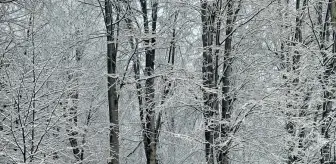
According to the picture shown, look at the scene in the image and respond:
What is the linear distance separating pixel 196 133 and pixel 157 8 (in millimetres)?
5128

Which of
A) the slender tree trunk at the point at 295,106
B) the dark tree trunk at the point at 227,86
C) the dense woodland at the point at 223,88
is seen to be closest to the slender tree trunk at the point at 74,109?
the dense woodland at the point at 223,88

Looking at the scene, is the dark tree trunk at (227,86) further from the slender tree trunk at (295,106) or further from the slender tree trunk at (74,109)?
the slender tree trunk at (74,109)

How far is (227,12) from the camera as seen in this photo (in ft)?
26.7

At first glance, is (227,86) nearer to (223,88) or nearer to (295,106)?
(223,88)

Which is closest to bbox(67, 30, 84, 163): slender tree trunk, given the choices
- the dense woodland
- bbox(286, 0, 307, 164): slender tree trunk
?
the dense woodland

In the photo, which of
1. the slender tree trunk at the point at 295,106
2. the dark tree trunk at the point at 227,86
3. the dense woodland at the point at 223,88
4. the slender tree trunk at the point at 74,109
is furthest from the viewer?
the slender tree trunk at the point at 74,109

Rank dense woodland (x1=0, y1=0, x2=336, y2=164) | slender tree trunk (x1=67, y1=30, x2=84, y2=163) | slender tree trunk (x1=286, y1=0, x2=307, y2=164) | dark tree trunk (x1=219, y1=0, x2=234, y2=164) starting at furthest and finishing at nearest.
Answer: slender tree trunk (x1=67, y1=30, x2=84, y2=163) < dark tree trunk (x1=219, y1=0, x2=234, y2=164) < slender tree trunk (x1=286, y1=0, x2=307, y2=164) < dense woodland (x1=0, y1=0, x2=336, y2=164)

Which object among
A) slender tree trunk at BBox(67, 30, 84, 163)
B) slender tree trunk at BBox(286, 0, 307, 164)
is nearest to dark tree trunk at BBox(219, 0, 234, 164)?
slender tree trunk at BBox(286, 0, 307, 164)

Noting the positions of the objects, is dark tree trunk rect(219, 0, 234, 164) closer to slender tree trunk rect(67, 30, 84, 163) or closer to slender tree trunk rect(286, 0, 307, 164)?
slender tree trunk rect(286, 0, 307, 164)

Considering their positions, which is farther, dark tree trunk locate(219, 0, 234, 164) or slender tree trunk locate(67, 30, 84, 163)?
slender tree trunk locate(67, 30, 84, 163)

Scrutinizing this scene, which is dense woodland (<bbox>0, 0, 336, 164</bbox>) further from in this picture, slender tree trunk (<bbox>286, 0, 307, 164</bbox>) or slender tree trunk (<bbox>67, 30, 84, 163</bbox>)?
slender tree trunk (<bbox>67, 30, 84, 163</bbox>)

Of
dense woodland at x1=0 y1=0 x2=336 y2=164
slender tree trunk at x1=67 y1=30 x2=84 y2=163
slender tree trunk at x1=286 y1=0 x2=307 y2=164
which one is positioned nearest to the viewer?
dense woodland at x1=0 y1=0 x2=336 y2=164

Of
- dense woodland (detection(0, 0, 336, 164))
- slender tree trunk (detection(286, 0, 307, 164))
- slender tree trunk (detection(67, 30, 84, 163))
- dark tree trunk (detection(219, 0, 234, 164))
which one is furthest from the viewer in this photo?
slender tree trunk (detection(67, 30, 84, 163))

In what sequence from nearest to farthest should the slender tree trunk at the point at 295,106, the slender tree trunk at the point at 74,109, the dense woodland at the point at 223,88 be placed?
the dense woodland at the point at 223,88 < the slender tree trunk at the point at 295,106 < the slender tree trunk at the point at 74,109
